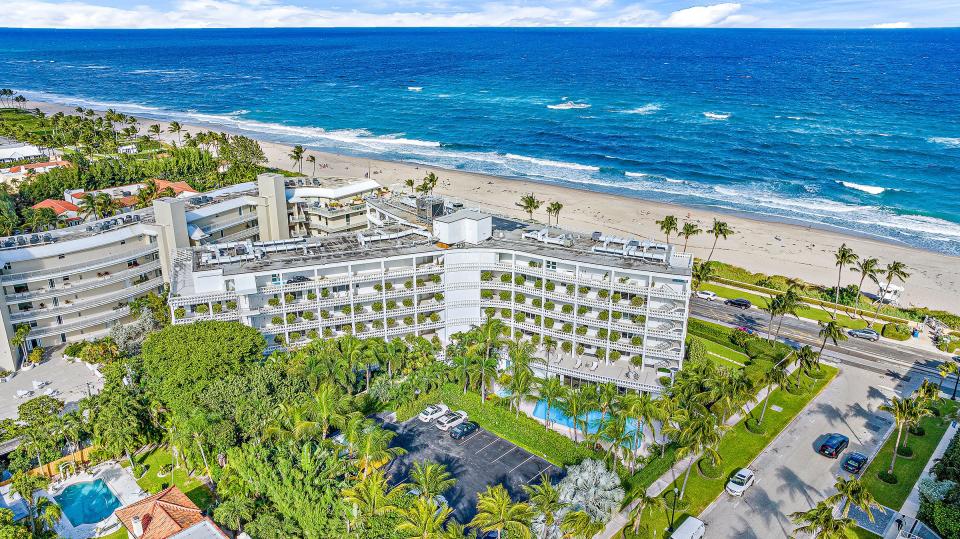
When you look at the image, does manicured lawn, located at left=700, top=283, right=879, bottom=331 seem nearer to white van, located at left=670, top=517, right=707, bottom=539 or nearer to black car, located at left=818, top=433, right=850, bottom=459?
black car, located at left=818, top=433, right=850, bottom=459

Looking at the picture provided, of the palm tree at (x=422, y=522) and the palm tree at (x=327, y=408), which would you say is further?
the palm tree at (x=327, y=408)

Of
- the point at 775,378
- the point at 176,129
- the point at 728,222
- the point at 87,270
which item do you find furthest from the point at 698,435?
the point at 176,129

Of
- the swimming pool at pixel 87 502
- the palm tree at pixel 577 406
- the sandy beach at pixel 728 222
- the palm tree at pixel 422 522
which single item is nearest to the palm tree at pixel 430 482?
the palm tree at pixel 422 522

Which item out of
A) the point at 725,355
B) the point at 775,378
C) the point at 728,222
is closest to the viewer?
the point at 775,378

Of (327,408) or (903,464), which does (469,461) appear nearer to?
(327,408)

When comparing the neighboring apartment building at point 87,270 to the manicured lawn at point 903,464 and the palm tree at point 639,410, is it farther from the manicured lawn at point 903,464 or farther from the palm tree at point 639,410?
the manicured lawn at point 903,464

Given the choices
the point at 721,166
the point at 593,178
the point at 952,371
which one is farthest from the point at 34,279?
the point at 721,166

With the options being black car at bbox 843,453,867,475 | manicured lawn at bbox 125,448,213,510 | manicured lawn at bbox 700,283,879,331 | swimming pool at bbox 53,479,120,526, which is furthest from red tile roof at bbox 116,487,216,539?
manicured lawn at bbox 700,283,879,331
